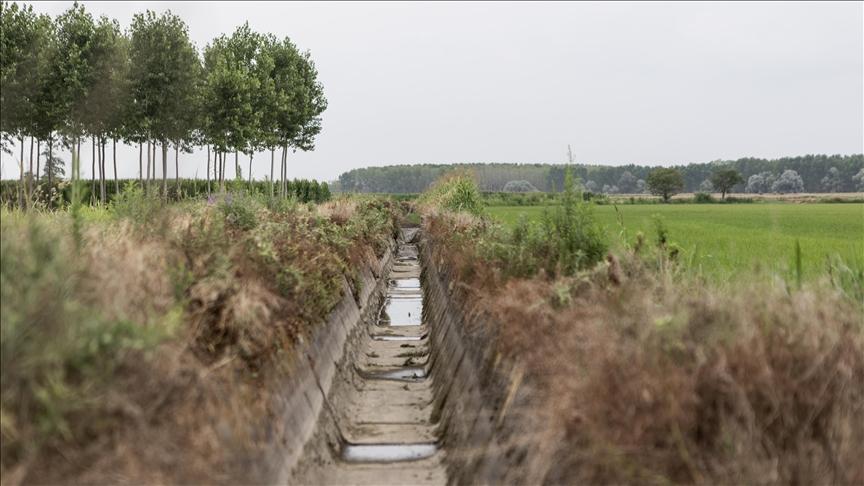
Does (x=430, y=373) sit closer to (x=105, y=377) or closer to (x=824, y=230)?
(x=105, y=377)

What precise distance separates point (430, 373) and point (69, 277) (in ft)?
23.5

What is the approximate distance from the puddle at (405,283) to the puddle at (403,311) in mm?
2024

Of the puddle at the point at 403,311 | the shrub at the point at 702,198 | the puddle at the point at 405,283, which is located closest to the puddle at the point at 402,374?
the puddle at the point at 403,311

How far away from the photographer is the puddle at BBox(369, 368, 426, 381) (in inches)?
455

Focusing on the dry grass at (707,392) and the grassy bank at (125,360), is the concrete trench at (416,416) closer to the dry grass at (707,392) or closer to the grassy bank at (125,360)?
the dry grass at (707,392)

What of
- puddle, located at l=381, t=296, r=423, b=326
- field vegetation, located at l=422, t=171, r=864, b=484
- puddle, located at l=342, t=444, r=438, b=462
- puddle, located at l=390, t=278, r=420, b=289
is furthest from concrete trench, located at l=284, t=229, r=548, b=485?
puddle, located at l=390, t=278, r=420, b=289

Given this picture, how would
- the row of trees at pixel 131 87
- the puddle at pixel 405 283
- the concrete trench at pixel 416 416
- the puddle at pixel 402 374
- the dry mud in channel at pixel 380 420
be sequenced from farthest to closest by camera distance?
the row of trees at pixel 131 87 → the puddle at pixel 405 283 → the puddle at pixel 402 374 → the dry mud in channel at pixel 380 420 → the concrete trench at pixel 416 416

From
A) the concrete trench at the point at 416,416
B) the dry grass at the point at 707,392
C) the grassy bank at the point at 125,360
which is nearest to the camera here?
the grassy bank at the point at 125,360

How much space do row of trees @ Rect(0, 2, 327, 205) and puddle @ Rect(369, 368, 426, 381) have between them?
2119cm

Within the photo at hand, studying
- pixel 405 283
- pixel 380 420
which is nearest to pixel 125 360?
pixel 380 420

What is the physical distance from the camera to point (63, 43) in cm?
3928

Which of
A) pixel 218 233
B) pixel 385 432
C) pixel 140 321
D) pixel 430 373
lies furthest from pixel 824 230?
pixel 140 321

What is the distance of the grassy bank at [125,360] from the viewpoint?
411 centimetres

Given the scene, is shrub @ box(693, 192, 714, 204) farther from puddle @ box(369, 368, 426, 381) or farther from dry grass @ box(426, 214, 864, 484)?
dry grass @ box(426, 214, 864, 484)
